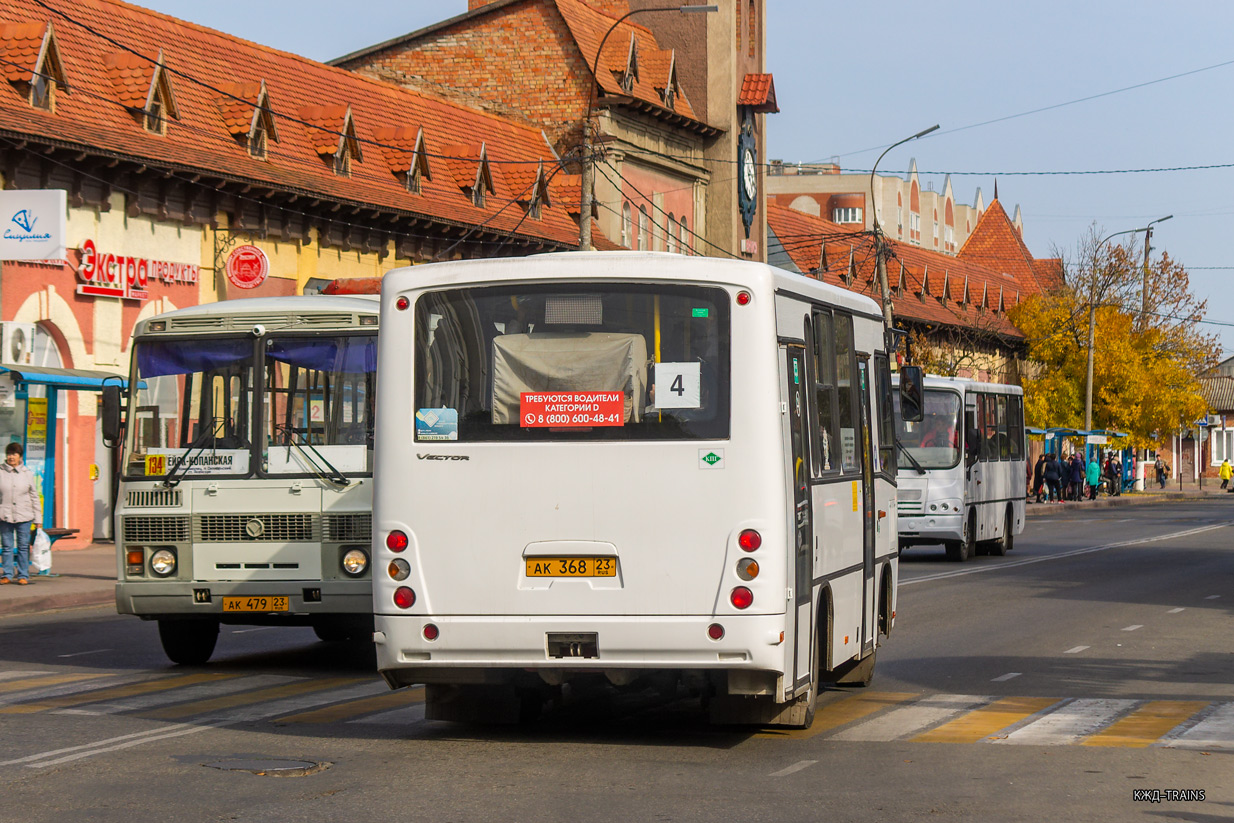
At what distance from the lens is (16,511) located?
72.9 ft

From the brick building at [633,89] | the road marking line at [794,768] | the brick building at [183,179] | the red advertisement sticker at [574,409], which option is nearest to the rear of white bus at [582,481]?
the red advertisement sticker at [574,409]

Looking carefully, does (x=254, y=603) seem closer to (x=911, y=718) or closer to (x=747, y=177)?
(x=911, y=718)

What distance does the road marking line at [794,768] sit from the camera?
29.2 ft

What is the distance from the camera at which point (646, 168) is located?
51719mm

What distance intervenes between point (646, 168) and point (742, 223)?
6685mm

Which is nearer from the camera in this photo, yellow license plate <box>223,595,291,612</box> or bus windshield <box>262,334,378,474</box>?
yellow license plate <box>223,595,291,612</box>

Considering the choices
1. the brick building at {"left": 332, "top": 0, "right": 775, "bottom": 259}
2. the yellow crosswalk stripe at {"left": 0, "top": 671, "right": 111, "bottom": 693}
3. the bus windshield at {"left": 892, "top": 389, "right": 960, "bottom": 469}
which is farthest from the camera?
the brick building at {"left": 332, "top": 0, "right": 775, "bottom": 259}

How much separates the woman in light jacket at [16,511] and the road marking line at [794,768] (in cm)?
1530

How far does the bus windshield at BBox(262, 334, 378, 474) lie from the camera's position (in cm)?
1345

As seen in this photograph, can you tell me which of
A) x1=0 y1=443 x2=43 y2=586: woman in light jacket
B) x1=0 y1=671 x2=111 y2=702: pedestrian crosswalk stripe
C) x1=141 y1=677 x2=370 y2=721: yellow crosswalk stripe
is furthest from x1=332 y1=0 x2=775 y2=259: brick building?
x1=141 y1=677 x2=370 y2=721: yellow crosswalk stripe

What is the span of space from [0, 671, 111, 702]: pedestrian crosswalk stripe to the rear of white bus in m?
3.93

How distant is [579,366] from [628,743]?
2086mm

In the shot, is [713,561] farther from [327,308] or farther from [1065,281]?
[1065,281]

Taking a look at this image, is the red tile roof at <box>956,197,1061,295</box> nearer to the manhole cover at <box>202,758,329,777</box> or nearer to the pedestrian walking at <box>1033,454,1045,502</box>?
the pedestrian walking at <box>1033,454,1045,502</box>
